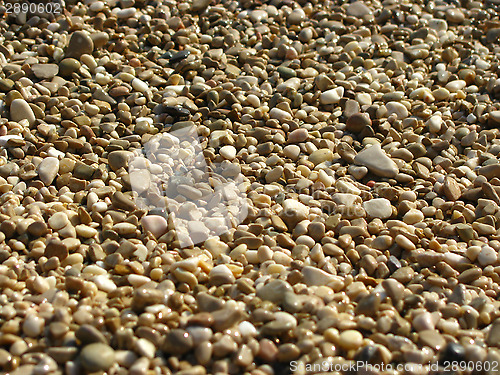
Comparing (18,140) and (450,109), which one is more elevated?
(450,109)

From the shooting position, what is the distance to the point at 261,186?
1980 mm

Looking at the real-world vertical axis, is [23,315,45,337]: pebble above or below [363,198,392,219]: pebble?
below

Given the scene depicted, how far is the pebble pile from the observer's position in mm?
1374

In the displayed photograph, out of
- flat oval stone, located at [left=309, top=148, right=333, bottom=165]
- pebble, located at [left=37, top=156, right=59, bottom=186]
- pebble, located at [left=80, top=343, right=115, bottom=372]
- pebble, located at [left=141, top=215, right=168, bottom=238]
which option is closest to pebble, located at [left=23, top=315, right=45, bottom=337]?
pebble, located at [left=80, top=343, right=115, bottom=372]

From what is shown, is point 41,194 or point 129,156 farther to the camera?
point 129,156

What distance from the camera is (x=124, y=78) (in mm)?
2418

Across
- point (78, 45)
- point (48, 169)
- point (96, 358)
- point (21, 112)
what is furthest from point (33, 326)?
point (78, 45)

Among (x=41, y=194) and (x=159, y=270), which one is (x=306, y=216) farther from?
(x=41, y=194)

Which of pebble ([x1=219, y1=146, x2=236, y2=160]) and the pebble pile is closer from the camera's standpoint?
the pebble pile

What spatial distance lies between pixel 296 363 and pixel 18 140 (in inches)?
52.5

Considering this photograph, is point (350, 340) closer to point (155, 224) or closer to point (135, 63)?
point (155, 224)

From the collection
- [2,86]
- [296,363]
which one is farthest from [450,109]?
[2,86]

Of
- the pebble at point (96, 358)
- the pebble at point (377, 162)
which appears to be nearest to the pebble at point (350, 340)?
the pebble at point (96, 358)

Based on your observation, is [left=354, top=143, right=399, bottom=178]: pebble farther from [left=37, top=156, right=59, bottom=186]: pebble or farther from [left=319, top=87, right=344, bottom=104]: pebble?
[left=37, top=156, right=59, bottom=186]: pebble
